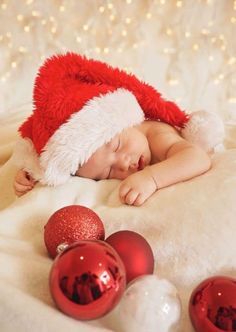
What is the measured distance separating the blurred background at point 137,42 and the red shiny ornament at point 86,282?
1247 mm

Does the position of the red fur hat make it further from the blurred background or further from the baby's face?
the blurred background

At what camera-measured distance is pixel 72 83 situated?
1.12 meters

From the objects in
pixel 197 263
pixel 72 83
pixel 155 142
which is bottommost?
pixel 197 263

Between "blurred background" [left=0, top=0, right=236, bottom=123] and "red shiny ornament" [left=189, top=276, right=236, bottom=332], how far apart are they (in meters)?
1.24

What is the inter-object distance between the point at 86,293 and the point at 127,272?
0.37 ft

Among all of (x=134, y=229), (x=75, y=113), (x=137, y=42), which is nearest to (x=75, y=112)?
(x=75, y=113)

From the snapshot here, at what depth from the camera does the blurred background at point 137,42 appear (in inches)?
70.7

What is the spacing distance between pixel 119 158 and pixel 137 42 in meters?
0.89

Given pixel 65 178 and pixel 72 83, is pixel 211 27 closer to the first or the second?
pixel 72 83

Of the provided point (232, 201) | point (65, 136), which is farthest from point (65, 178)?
point (232, 201)

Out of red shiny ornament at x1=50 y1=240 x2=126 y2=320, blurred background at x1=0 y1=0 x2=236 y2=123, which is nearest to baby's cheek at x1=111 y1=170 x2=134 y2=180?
red shiny ornament at x1=50 y1=240 x2=126 y2=320

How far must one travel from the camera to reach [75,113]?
3.30ft

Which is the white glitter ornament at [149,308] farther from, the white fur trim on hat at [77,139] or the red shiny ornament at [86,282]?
the white fur trim on hat at [77,139]

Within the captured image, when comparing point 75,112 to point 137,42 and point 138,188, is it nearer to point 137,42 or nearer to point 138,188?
point 138,188
